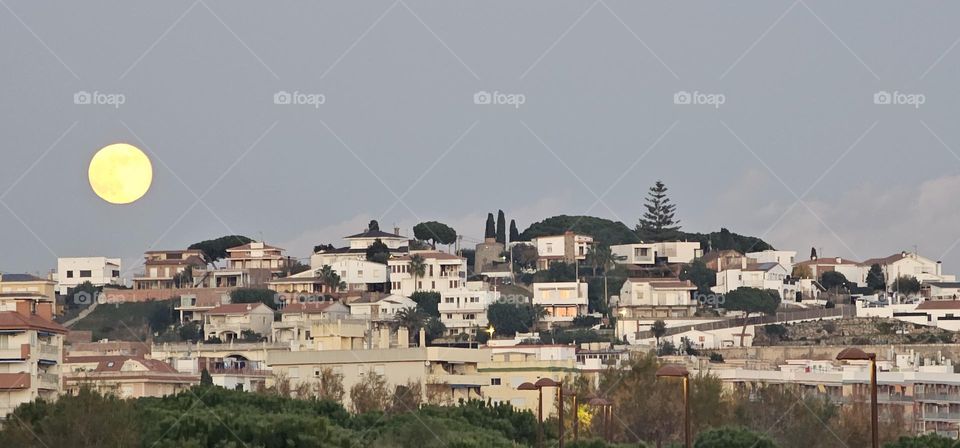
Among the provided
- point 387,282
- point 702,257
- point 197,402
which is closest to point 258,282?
point 387,282

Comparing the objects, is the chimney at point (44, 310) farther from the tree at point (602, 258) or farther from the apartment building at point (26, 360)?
the tree at point (602, 258)

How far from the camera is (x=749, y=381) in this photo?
119 m

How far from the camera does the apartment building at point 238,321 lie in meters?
159

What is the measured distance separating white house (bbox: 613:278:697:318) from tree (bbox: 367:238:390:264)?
70.8 feet

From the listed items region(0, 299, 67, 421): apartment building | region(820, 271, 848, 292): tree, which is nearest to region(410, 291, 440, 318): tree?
region(820, 271, 848, 292): tree

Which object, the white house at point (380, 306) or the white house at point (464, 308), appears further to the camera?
the white house at point (464, 308)

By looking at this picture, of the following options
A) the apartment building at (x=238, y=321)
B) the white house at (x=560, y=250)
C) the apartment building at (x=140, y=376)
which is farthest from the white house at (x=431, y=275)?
the apartment building at (x=140, y=376)

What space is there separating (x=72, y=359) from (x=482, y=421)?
46720 millimetres

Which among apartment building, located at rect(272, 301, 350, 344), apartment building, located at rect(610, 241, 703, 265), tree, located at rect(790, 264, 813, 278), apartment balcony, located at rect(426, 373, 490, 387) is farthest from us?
apartment building, located at rect(610, 241, 703, 265)

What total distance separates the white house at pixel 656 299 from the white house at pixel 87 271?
3924 cm

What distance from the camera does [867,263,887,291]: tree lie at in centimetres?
18862

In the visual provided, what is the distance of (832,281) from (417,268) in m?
30.7

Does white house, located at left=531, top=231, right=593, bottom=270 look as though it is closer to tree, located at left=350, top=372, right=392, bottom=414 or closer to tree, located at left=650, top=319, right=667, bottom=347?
tree, located at left=650, top=319, right=667, bottom=347

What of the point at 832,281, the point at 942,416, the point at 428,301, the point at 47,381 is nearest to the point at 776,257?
the point at 832,281
